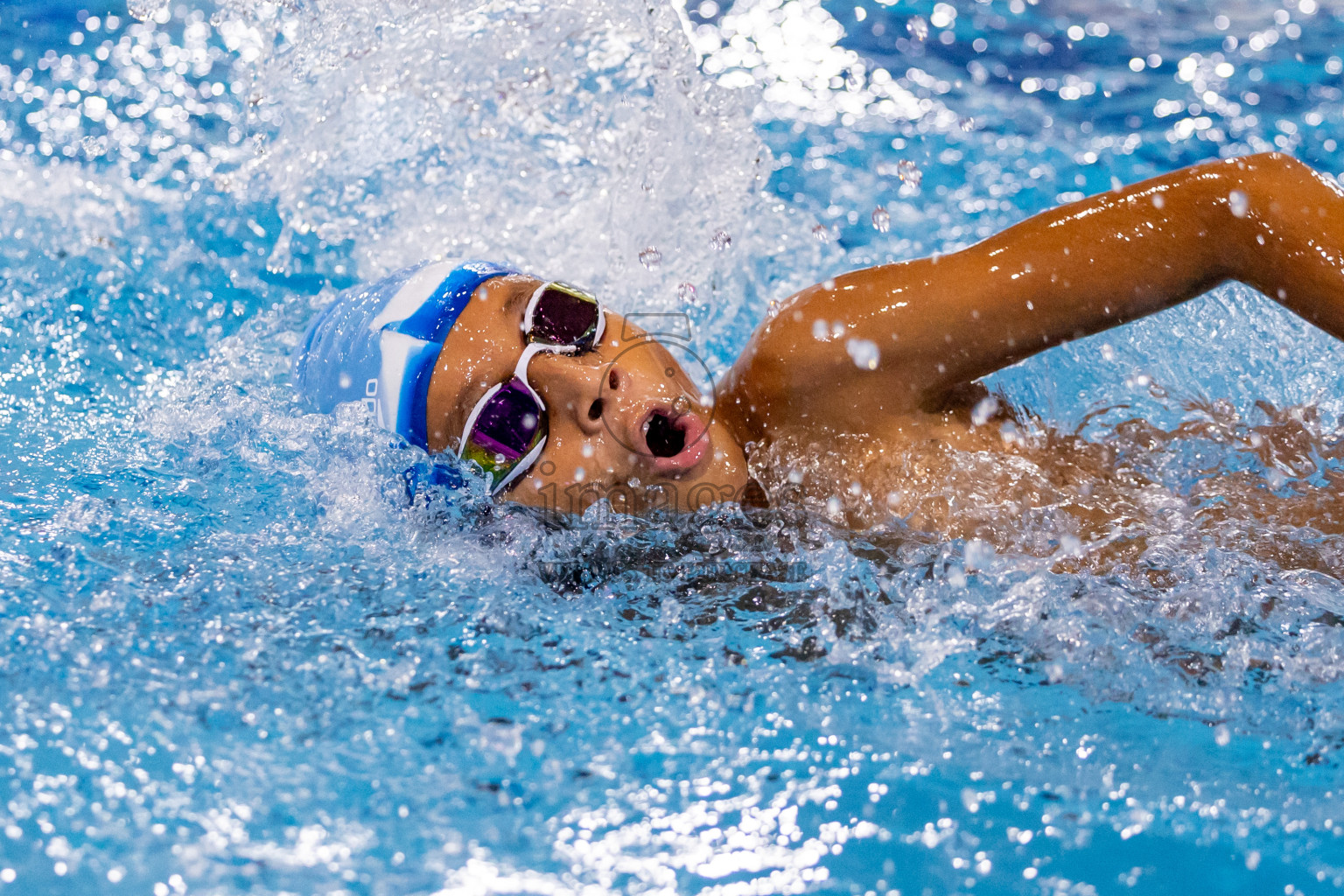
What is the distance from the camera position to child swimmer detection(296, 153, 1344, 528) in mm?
1698

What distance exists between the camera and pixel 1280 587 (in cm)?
161

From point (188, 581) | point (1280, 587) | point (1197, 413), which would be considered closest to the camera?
point (1280, 587)

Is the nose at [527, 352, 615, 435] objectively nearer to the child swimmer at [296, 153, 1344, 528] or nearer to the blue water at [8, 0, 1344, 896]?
the child swimmer at [296, 153, 1344, 528]

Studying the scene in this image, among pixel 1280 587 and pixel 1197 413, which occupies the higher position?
pixel 1197 413

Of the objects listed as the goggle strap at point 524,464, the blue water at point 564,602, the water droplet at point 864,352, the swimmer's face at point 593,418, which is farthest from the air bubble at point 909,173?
the goggle strap at point 524,464

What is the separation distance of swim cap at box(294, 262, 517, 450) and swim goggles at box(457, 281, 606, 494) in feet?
0.34

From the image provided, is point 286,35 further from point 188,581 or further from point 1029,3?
point 1029,3

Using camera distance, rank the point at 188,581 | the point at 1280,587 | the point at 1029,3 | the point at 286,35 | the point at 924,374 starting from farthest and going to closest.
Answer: the point at 1029,3, the point at 286,35, the point at 924,374, the point at 188,581, the point at 1280,587

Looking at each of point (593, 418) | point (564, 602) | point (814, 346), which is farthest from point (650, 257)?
point (564, 602)

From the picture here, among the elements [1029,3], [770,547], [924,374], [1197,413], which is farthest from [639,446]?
[1029,3]

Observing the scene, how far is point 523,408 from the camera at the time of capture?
1745 mm

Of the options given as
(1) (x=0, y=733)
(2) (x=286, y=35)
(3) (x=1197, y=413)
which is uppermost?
(2) (x=286, y=35)

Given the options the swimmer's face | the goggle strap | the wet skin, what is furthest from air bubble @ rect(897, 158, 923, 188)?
the goggle strap

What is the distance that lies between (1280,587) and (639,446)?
93cm
